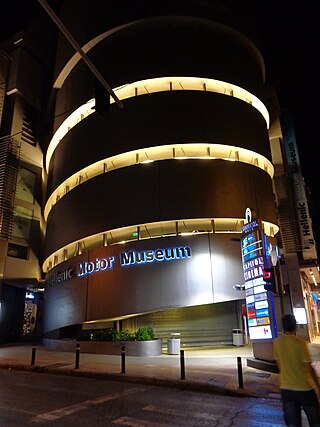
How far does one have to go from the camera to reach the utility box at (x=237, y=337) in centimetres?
2166

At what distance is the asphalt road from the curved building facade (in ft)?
33.3

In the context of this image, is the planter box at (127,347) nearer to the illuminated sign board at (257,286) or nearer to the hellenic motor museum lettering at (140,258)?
the hellenic motor museum lettering at (140,258)

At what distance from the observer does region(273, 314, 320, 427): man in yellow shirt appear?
4.38 m

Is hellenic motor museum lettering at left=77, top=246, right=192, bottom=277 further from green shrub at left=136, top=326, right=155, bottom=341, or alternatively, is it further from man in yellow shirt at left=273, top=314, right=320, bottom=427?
man in yellow shirt at left=273, top=314, right=320, bottom=427

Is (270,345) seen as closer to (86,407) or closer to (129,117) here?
(86,407)

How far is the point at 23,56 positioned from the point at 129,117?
1804 centimetres

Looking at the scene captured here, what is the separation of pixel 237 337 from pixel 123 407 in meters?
15.5

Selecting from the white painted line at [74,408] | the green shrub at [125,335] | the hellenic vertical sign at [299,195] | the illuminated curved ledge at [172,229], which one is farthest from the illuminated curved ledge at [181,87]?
the white painted line at [74,408]

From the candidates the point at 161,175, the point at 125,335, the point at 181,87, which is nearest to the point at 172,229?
the point at 161,175

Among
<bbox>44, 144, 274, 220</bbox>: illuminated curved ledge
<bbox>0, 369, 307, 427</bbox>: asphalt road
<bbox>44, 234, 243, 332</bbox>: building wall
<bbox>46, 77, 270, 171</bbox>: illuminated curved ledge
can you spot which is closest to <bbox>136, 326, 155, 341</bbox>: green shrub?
<bbox>44, 234, 243, 332</bbox>: building wall

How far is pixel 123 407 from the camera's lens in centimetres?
772

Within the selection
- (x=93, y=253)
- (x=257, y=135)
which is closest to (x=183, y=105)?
(x=257, y=135)

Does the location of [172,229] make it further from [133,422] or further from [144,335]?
[133,422]

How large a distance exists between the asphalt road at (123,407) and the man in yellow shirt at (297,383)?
7.88ft
